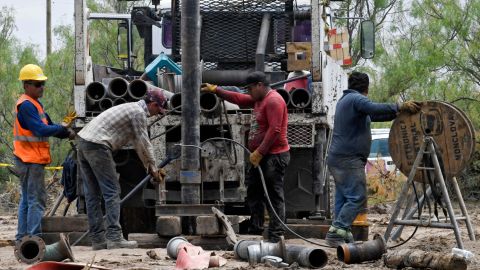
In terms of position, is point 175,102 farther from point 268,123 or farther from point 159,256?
point 159,256

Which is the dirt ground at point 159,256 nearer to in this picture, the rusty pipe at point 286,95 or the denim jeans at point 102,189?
the denim jeans at point 102,189

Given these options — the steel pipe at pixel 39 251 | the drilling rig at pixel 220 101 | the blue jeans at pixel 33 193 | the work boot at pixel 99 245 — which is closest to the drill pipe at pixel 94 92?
the drilling rig at pixel 220 101

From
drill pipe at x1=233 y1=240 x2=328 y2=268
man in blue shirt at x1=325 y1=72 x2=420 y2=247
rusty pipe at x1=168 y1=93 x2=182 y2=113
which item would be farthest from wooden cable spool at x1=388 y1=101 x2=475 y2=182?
rusty pipe at x1=168 y1=93 x2=182 y2=113

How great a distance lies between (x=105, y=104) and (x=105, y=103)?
0.01 m

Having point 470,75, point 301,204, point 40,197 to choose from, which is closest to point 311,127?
point 301,204

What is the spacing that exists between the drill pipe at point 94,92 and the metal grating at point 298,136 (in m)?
2.07

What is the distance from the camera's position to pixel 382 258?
393 inches

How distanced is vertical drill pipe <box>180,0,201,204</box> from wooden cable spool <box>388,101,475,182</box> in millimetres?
2095

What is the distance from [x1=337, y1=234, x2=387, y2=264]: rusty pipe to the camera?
9.66m

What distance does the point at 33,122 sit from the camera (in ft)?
36.8

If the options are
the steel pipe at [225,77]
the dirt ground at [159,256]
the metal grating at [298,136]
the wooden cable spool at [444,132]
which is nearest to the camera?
the dirt ground at [159,256]

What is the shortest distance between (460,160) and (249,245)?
230cm

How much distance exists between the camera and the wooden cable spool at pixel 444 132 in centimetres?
1050

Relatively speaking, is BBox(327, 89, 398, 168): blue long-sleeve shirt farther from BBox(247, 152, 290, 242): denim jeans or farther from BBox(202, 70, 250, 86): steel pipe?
BBox(202, 70, 250, 86): steel pipe
